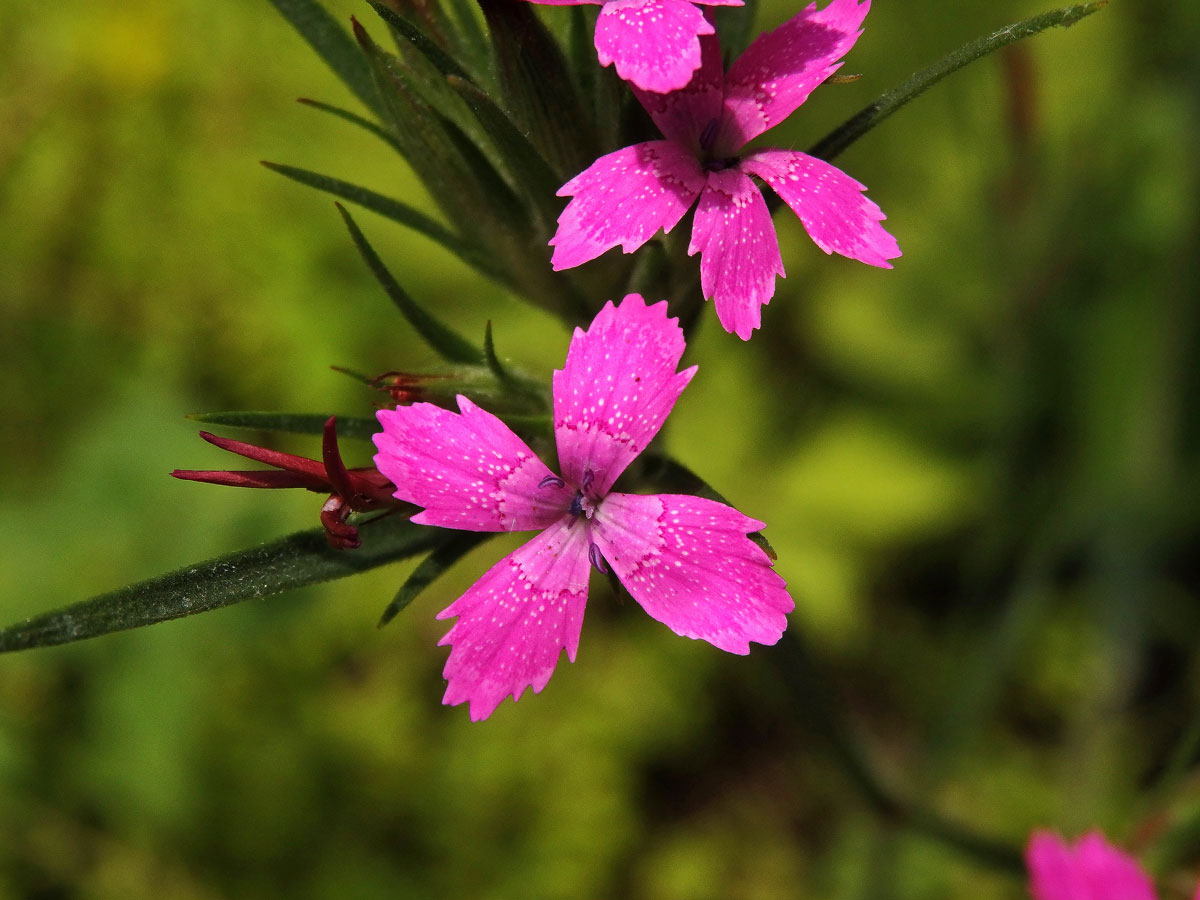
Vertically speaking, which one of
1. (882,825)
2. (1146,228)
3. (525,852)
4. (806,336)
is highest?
(1146,228)

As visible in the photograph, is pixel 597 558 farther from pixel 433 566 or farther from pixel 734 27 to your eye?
pixel 734 27

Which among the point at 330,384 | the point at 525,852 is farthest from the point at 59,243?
the point at 525,852

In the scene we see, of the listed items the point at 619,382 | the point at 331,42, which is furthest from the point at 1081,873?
the point at 331,42

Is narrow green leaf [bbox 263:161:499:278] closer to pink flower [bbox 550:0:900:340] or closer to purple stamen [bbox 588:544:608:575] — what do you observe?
pink flower [bbox 550:0:900:340]

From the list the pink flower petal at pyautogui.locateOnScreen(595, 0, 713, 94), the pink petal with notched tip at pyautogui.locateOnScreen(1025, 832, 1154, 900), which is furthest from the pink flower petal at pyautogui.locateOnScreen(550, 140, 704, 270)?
the pink petal with notched tip at pyautogui.locateOnScreen(1025, 832, 1154, 900)

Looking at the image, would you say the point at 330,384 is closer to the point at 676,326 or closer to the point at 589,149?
the point at 589,149

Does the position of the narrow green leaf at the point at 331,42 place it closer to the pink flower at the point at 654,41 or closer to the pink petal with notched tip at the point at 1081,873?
the pink flower at the point at 654,41
